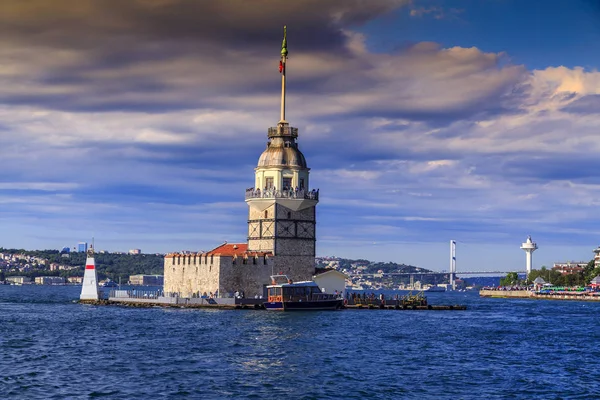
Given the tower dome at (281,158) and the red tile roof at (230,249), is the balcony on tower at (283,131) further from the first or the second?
the red tile roof at (230,249)

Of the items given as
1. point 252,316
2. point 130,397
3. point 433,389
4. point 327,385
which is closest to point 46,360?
point 130,397

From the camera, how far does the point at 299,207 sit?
100938 mm

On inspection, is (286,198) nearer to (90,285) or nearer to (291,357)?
(90,285)

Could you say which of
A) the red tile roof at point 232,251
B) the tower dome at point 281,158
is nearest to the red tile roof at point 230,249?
the red tile roof at point 232,251

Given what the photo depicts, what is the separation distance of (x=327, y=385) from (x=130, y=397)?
951cm

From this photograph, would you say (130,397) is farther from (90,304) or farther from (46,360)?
(90,304)

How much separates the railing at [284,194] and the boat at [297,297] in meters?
10.1

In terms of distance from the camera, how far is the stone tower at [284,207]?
10025 cm

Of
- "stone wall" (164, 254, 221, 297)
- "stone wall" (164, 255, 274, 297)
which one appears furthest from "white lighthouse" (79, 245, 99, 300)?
"stone wall" (164, 255, 274, 297)

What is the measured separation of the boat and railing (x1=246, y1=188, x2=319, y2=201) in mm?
10124

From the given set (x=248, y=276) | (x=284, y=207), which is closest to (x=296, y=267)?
(x=248, y=276)

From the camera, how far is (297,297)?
91750mm

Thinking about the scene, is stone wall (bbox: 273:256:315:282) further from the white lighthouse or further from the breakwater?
the white lighthouse

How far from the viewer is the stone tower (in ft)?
329
